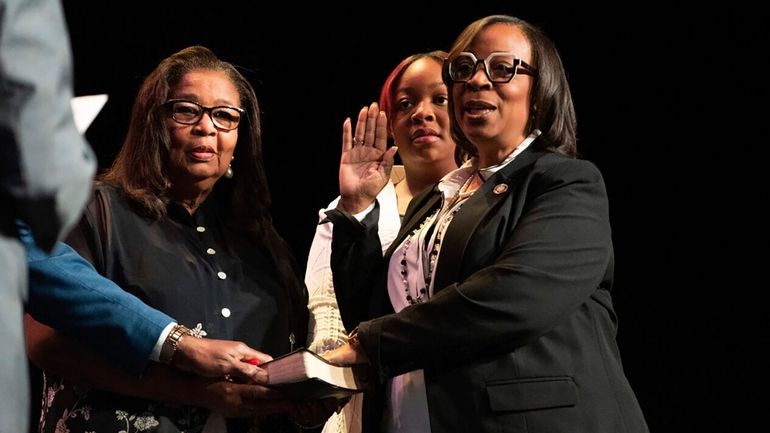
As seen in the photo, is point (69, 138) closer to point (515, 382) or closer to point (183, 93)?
point (515, 382)

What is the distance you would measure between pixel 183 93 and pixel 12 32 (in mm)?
1552

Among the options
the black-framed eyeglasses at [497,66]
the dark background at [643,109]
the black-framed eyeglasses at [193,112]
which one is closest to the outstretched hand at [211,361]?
the black-framed eyeglasses at [193,112]

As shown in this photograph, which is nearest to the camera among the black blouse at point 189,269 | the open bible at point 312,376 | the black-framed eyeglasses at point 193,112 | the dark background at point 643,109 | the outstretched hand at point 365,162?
the open bible at point 312,376

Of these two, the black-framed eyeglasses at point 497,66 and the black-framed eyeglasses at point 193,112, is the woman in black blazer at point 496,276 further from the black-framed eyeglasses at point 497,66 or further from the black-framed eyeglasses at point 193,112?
the black-framed eyeglasses at point 193,112

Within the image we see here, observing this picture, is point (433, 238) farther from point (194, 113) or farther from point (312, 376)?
point (194, 113)

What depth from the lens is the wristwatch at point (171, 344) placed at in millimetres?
2398

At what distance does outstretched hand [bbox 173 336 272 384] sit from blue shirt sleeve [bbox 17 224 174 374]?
66 millimetres

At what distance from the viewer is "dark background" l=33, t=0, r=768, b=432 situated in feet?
13.0

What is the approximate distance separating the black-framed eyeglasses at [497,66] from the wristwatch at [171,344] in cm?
85

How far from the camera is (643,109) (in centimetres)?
416

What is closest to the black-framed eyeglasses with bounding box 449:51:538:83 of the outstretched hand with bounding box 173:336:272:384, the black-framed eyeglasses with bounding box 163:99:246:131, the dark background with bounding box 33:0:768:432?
the black-framed eyeglasses with bounding box 163:99:246:131

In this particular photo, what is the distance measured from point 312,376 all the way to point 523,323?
1.44 ft

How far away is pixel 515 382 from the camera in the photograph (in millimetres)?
2160

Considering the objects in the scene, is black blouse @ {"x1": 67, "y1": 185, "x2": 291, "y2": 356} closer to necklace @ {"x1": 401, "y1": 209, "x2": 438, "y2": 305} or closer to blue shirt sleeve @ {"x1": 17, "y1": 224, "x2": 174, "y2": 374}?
blue shirt sleeve @ {"x1": 17, "y1": 224, "x2": 174, "y2": 374}
